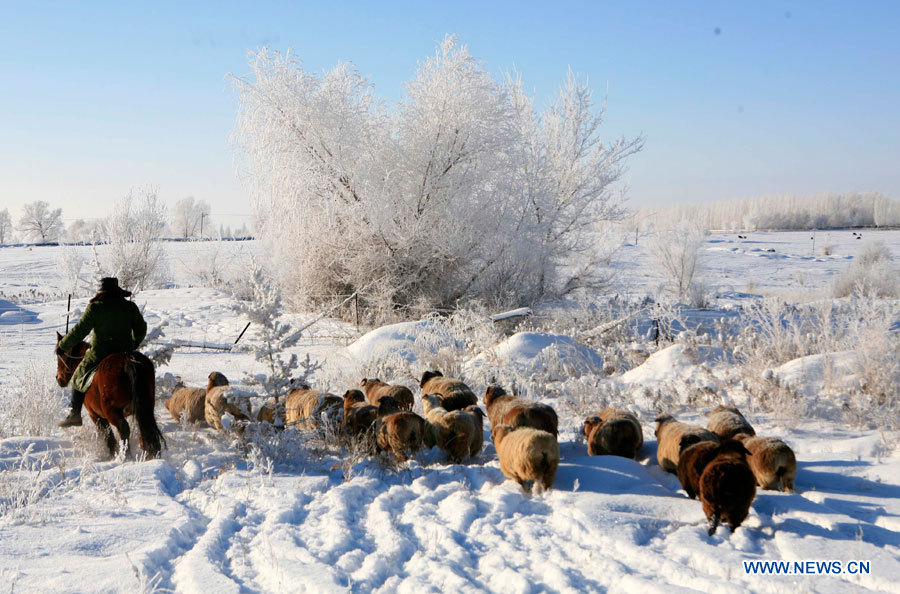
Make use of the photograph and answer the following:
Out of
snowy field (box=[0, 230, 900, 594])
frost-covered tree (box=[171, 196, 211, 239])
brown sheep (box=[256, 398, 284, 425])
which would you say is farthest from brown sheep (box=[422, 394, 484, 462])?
frost-covered tree (box=[171, 196, 211, 239])

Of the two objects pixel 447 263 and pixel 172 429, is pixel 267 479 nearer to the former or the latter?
pixel 172 429

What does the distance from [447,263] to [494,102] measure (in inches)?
144

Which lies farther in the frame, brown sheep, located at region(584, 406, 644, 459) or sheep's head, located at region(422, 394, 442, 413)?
sheep's head, located at region(422, 394, 442, 413)

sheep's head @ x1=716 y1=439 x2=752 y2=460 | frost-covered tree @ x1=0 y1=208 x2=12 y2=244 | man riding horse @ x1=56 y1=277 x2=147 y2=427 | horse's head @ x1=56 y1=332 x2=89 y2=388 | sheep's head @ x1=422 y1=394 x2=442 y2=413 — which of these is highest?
frost-covered tree @ x1=0 y1=208 x2=12 y2=244

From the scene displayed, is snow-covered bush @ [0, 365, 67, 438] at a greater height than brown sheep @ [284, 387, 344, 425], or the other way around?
brown sheep @ [284, 387, 344, 425]

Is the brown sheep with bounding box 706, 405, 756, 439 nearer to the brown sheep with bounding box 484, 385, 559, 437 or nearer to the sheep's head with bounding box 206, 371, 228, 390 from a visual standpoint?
the brown sheep with bounding box 484, 385, 559, 437

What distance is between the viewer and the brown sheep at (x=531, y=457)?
347 centimetres

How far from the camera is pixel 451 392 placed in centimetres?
503

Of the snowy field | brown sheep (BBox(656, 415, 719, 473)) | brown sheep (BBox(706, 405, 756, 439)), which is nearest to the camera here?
the snowy field

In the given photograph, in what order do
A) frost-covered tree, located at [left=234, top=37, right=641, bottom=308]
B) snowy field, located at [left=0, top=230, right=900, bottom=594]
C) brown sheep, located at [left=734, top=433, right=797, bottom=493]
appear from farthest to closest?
frost-covered tree, located at [left=234, top=37, right=641, bottom=308]
brown sheep, located at [left=734, top=433, right=797, bottom=493]
snowy field, located at [left=0, top=230, right=900, bottom=594]

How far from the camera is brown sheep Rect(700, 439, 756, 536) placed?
2881 mm

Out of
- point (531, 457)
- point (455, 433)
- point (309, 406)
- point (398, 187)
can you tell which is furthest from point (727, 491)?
point (398, 187)

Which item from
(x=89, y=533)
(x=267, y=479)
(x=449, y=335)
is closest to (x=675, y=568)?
(x=267, y=479)

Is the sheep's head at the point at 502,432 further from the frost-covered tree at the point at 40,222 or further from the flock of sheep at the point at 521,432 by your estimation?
the frost-covered tree at the point at 40,222
